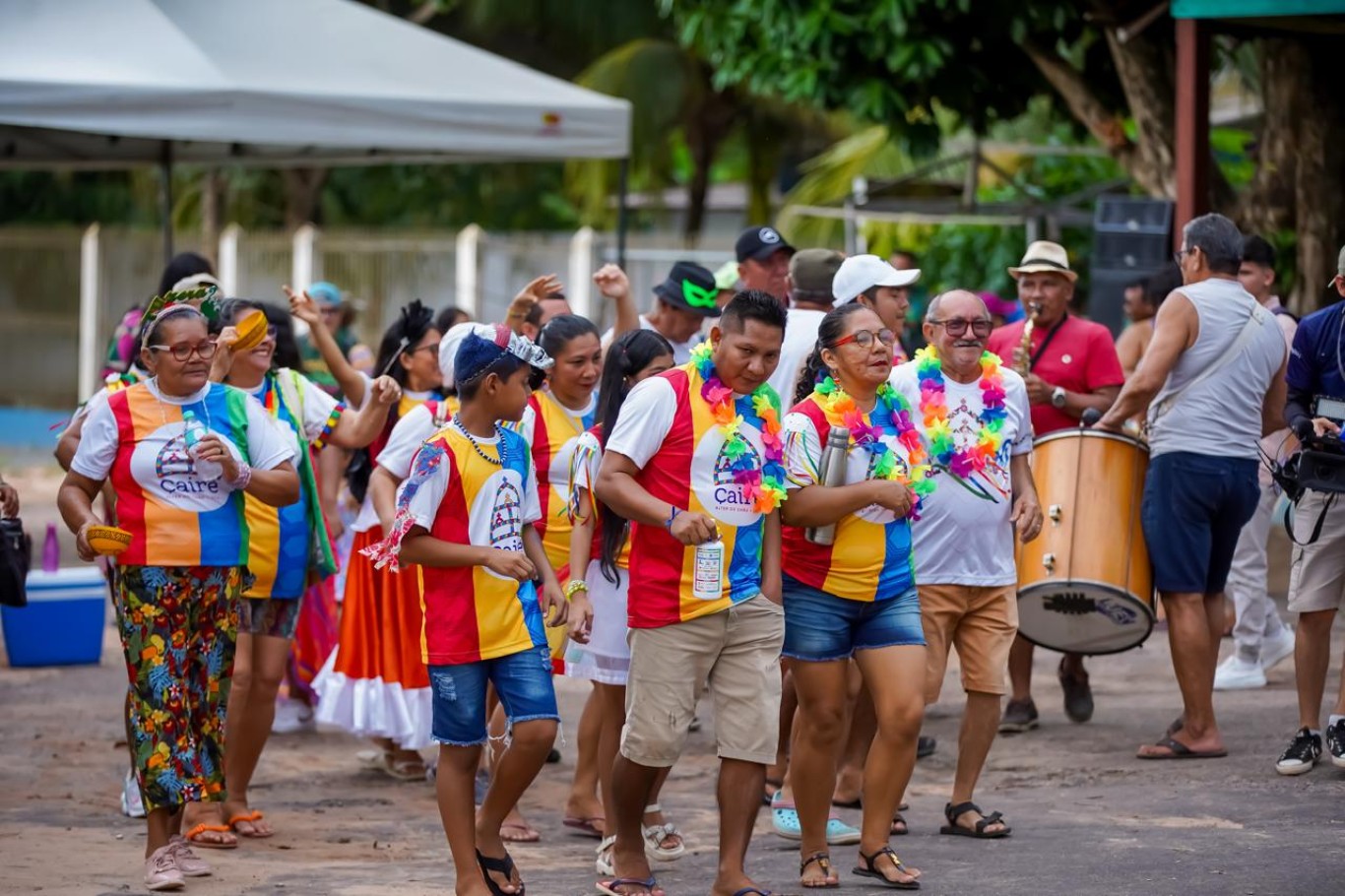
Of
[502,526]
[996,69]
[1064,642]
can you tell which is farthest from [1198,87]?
[502,526]

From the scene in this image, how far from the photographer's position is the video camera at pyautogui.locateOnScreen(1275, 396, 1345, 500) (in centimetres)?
734

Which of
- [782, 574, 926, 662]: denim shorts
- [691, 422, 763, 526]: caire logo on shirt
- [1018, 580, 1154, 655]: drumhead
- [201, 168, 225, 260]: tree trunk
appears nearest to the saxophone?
[1018, 580, 1154, 655]: drumhead

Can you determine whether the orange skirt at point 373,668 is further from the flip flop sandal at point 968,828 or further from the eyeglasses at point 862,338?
the eyeglasses at point 862,338

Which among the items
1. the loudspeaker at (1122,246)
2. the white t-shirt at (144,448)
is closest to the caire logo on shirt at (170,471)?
the white t-shirt at (144,448)

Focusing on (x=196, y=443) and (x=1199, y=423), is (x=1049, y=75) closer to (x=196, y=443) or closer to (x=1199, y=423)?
(x=1199, y=423)

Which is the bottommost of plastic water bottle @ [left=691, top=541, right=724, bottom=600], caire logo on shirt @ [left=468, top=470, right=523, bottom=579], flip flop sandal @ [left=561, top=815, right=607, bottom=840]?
flip flop sandal @ [left=561, top=815, right=607, bottom=840]

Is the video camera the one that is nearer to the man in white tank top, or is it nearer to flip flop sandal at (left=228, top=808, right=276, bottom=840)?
the man in white tank top

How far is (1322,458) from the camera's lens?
290 inches

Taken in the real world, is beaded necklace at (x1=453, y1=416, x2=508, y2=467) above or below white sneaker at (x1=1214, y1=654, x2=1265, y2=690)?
above

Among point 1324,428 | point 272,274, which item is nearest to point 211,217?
point 272,274

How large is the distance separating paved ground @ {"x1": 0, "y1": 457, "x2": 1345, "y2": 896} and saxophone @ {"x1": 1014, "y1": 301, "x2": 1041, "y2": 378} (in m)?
1.77

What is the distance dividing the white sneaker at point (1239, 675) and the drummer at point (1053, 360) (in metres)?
1.31

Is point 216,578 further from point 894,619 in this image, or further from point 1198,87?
point 1198,87

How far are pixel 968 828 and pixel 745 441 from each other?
6.51ft
